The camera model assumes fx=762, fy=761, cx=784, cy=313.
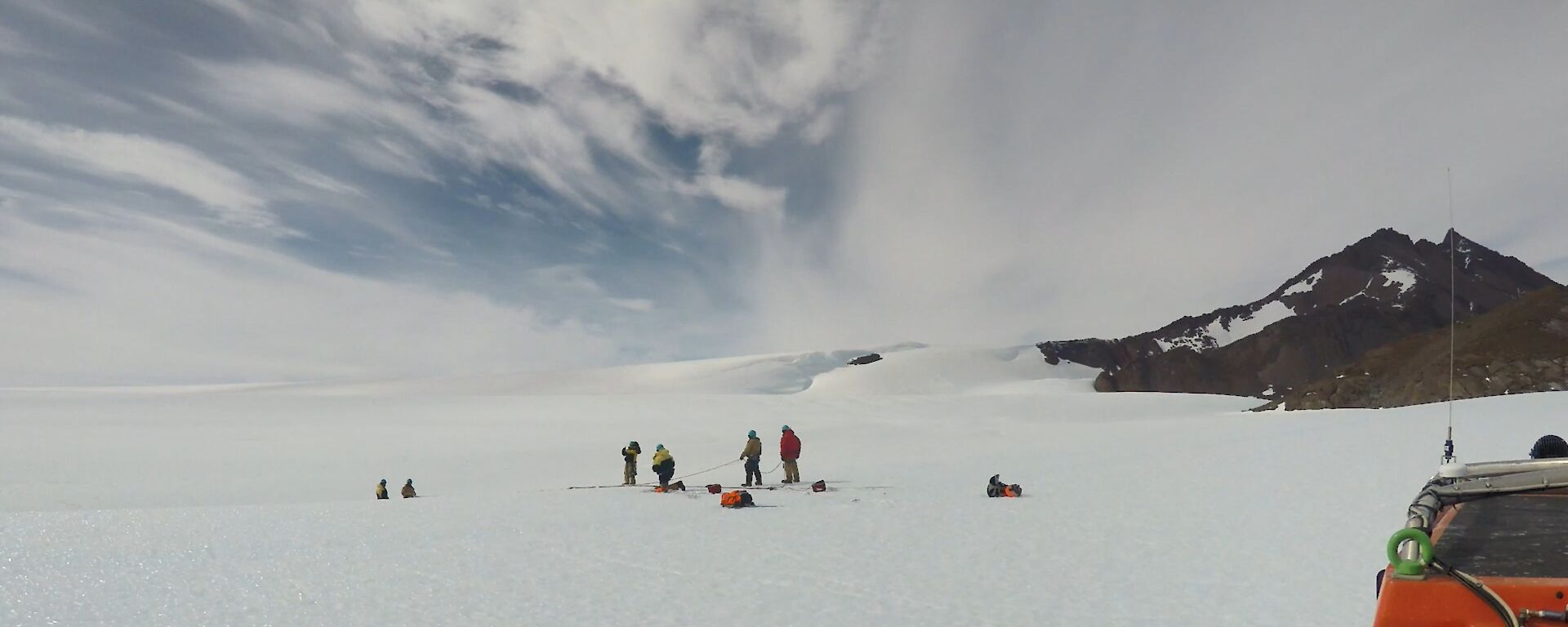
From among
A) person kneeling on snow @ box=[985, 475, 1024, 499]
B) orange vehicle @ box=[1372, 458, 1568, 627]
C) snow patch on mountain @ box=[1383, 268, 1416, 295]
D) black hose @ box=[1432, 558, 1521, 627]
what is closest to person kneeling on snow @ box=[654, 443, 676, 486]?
person kneeling on snow @ box=[985, 475, 1024, 499]

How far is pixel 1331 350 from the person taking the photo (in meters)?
126

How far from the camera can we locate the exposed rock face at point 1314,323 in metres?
127

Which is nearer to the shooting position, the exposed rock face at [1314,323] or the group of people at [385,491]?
the group of people at [385,491]

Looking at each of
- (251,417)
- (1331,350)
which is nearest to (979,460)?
(251,417)

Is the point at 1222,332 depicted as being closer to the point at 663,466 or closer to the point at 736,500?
the point at 663,466

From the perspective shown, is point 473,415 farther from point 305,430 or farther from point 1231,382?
point 1231,382

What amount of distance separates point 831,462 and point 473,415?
29728 mm

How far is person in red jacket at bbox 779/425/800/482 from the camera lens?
798 inches

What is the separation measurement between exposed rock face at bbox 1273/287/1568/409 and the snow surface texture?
22.5 meters

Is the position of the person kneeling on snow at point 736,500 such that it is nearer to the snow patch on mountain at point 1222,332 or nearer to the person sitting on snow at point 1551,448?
the person sitting on snow at point 1551,448

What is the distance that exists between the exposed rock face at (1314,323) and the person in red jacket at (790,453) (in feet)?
309

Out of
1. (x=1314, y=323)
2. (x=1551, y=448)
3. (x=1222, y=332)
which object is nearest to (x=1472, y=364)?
(x=1551, y=448)

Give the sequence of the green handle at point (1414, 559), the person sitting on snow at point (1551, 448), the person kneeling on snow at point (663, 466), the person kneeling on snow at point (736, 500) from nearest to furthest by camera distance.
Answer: the green handle at point (1414, 559), the person sitting on snow at point (1551, 448), the person kneeling on snow at point (736, 500), the person kneeling on snow at point (663, 466)

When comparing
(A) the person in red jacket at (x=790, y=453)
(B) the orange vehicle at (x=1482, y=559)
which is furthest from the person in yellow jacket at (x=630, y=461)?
(B) the orange vehicle at (x=1482, y=559)
